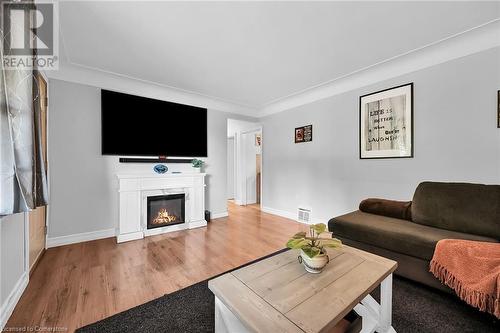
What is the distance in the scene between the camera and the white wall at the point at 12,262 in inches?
53.1

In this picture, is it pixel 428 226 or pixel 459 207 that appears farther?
pixel 428 226

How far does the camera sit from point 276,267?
1281 mm

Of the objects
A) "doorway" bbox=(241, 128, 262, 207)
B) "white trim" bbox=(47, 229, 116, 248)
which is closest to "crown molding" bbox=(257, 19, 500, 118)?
"doorway" bbox=(241, 128, 262, 207)

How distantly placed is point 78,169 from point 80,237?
932 millimetres

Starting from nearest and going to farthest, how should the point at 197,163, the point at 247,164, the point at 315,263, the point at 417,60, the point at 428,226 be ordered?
1. the point at 315,263
2. the point at 428,226
3. the point at 417,60
4. the point at 197,163
5. the point at 247,164

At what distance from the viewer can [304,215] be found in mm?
3668

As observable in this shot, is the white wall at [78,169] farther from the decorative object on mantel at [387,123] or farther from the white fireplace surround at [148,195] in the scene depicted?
the decorative object on mantel at [387,123]

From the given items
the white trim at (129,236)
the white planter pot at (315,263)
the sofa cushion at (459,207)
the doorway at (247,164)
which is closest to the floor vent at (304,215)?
the sofa cushion at (459,207)

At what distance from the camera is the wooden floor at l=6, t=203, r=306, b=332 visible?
4.86 ft

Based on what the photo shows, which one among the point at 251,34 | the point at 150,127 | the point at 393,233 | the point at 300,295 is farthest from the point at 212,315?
the point at 150,127

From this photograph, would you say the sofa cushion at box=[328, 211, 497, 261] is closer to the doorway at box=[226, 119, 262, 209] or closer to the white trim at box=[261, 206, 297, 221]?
the white trim at box=[261, 206, 297, 221]

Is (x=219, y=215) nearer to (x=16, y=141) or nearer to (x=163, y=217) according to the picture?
(x=163, y=217)

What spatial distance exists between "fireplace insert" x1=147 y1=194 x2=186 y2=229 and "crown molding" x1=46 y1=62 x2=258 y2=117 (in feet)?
5.53

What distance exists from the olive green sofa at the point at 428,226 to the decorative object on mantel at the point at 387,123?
669 mm
